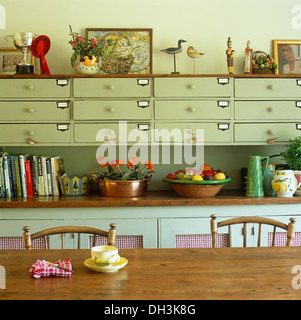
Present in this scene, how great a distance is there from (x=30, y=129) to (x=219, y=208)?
144 cm

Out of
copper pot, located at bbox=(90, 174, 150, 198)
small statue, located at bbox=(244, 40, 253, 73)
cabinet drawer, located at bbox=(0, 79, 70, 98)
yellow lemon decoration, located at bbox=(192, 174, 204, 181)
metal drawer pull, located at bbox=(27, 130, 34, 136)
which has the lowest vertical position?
copper pot, located at bbox=(90, 174, 150, 198)

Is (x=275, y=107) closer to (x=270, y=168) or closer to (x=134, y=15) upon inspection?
(x=270, y=168)

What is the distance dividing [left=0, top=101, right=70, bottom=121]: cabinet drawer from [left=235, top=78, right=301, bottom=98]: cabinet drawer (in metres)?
1.31

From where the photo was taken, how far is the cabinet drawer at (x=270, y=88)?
9.57 ft

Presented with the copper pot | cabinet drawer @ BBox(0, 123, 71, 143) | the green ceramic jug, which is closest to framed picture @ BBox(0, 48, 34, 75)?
cabinet drawer @ BBox(0, 123, 71, 143)

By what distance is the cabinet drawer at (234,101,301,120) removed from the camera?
9.57 ft

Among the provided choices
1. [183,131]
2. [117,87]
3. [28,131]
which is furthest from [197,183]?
[28,131]

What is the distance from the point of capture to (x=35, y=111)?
2875 mm

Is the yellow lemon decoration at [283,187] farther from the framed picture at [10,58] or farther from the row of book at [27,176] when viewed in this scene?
the framed picture at [10,58]

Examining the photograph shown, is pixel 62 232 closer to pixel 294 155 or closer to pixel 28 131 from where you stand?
pixel 28 131

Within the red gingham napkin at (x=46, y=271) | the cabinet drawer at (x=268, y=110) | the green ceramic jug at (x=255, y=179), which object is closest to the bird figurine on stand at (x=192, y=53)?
the cabinet drawer at (x=268, y=110)

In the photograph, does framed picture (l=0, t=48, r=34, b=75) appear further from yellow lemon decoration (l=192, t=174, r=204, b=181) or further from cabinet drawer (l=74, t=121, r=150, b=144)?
yellow lemon decoration (l=192, t=174, r=204, b=181)

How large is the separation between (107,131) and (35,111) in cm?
54

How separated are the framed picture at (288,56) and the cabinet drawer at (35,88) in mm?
1649
